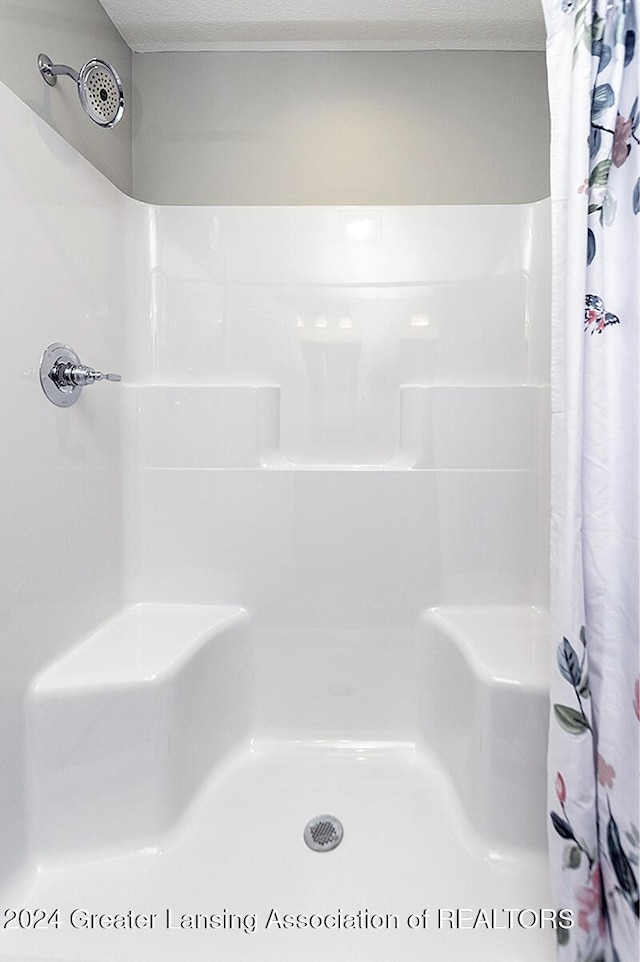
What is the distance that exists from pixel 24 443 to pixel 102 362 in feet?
1.50

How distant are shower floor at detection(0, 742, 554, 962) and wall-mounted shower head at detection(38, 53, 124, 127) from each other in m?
1.71

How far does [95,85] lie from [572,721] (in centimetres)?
170

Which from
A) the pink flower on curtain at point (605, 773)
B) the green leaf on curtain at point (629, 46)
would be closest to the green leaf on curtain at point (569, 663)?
the pink flower on curtain at point (605, 773)

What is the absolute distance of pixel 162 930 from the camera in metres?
1.20

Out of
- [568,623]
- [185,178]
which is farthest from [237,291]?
[568,623]

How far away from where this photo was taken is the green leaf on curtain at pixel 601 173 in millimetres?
1050

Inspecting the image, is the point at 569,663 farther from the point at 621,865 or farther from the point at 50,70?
the point at 50,70

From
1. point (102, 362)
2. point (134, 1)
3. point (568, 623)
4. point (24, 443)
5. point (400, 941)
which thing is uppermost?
point (134, 1)

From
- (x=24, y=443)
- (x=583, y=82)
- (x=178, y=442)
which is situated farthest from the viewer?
(x=178, y=442)

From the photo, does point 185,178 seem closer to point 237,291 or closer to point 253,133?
point 253,133

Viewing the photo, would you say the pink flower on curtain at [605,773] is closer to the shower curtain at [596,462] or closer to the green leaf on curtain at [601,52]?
the shower curtain at [596,462]

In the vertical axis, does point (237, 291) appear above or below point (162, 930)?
above

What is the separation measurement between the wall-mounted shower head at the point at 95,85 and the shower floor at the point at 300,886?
1.71 m

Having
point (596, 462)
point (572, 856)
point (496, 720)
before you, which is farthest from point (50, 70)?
point (572, 856)
